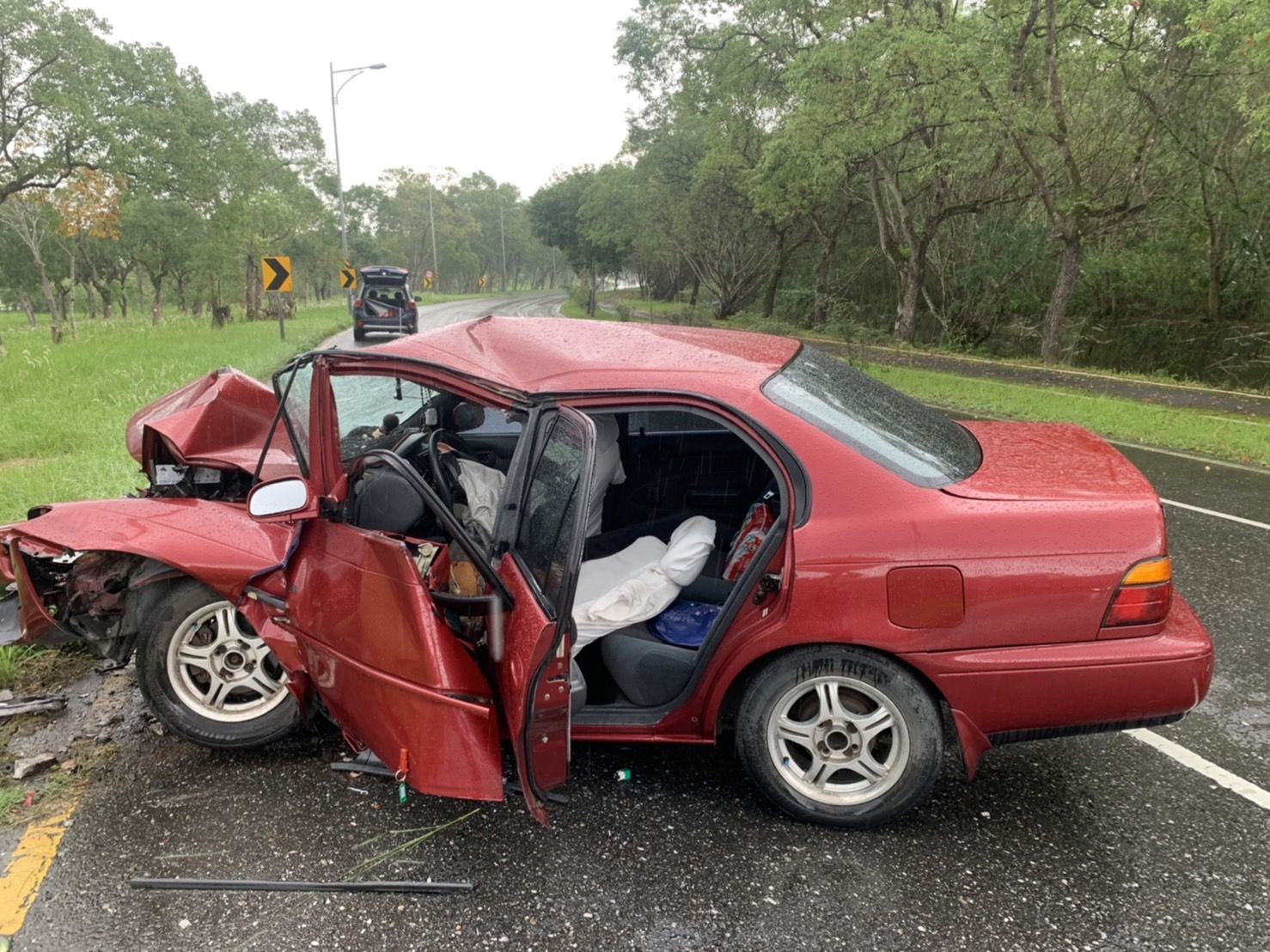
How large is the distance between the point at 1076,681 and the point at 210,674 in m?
3.01

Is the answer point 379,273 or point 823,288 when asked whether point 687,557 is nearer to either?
point 379,273

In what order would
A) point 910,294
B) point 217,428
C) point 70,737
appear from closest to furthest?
point 70,737 → point 217,428 → point 910,294

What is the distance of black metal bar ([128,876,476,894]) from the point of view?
234cm

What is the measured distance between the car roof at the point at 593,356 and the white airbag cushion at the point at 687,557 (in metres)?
0.64

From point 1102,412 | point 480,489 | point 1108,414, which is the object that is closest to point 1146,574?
point 480,489

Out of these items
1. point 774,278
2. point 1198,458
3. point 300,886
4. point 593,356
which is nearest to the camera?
point 300,886

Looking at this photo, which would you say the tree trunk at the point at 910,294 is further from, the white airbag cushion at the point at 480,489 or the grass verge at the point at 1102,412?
the white airbag cushion at the point at 480,489

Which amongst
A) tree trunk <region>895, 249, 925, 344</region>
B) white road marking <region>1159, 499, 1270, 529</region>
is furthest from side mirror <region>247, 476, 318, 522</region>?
tree trunk <region>895, 249, 925, 344</region>

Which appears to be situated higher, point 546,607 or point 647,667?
point 546,607

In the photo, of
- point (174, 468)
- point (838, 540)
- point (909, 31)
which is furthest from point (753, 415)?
point (909, 31)

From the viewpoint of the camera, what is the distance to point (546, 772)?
2225 millimetres

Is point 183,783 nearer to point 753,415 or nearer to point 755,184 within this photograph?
point 753,415

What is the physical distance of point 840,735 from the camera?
A: 2551 mm

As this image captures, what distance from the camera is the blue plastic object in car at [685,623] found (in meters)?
2.82
